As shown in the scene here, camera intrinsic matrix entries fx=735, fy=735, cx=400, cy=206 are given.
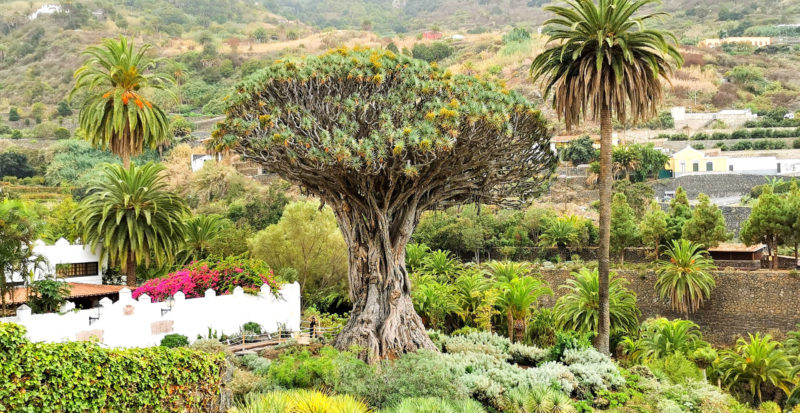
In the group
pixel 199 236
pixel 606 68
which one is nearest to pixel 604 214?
pixel 606 68

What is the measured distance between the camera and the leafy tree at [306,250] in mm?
27344

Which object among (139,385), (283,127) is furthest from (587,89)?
(139,385)

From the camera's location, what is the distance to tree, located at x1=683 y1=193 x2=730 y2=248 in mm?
30438

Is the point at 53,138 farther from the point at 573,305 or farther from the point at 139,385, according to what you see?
the point at 139,385

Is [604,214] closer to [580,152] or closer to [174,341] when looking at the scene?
[174,341]

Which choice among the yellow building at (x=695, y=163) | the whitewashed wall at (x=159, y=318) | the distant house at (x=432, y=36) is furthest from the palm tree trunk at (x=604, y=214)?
the distant house at (x=432, y=36)

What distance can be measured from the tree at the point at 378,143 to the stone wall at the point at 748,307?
15.1 metres

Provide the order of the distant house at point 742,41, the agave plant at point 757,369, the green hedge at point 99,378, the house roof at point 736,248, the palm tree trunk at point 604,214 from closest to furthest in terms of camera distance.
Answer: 1. the green hedge at point 99,378
2. the palm tree trunk at point 604,214
3. the agave plant at point 757,369
4. the house roof at point 736,248
5. the distant house at point 742,41

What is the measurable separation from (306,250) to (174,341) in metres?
10.1

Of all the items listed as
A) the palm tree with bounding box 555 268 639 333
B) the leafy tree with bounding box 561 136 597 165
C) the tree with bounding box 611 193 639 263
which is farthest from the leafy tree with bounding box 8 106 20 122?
the palm tree with bounding box 555 268 639 333

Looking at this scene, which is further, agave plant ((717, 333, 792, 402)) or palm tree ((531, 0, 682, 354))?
agave plant ((717, 333, 792, 402))

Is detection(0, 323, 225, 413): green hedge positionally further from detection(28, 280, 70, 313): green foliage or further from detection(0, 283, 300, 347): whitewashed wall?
detection(28, 280, 70, 313): green foliage

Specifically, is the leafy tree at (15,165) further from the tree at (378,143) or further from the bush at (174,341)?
the tree at (378,143)

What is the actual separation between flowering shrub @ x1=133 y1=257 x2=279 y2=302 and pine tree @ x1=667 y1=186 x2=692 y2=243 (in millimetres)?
19809
